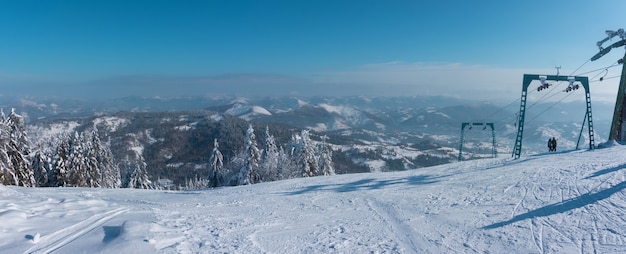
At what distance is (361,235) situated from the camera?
334 inches

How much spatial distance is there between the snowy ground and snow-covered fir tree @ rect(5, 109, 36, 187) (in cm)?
1856

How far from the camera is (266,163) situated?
37062mm

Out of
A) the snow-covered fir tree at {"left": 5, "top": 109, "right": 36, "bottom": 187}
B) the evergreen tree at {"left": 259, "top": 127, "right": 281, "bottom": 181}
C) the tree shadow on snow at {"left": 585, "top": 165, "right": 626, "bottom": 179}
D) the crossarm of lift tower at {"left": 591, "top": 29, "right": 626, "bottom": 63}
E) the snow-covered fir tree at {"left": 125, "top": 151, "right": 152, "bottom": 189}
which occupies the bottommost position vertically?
the snow-covered fir tree at {"left": 125, "top": 151, "right": 152, "bottom": 189}

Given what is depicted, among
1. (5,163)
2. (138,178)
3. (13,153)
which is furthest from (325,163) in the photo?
(5,163)

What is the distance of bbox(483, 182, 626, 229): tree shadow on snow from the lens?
9104mm

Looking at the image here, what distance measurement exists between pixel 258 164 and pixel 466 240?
30.4 meters

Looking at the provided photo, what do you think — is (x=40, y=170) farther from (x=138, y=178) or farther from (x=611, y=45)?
(x=611, y=45)

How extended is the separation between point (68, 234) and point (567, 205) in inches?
525

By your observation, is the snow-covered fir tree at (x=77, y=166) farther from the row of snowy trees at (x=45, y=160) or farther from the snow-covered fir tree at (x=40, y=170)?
the snow-covered fir tree at (x=40, y=170)

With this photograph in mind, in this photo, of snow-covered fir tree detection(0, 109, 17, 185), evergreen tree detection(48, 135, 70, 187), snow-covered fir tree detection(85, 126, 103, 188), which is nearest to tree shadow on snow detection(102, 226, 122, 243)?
snow-covered fir tree detection(0, 109, 17, 185)

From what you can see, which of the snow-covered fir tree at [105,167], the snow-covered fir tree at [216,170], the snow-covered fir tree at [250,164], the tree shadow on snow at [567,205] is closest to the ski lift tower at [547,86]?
the tree shadow on snow at [567,205]

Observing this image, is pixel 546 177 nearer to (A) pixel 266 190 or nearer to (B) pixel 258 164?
(A) pixel 266 190

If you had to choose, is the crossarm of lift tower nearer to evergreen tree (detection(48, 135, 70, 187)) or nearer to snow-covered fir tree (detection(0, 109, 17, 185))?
snow-covered fir tree (detection(0, 109, 17, 185))

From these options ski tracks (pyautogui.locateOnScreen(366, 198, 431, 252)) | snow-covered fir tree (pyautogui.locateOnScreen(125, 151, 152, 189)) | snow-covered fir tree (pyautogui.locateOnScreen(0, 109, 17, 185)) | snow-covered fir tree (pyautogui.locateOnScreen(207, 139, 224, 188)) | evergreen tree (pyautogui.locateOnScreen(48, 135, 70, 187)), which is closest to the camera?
ski tracks (pyautogui.locateOnScreen(366, 198, 431, 252))
